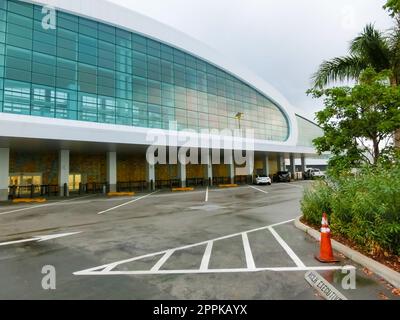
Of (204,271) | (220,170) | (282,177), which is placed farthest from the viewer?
(220,170)

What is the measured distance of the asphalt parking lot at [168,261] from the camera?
4008 millimetres

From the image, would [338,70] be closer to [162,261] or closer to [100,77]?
[162,261]

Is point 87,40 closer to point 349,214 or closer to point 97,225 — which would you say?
point 97,225

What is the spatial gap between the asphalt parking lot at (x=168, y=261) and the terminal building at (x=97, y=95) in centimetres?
1274

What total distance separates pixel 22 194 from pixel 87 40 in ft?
51.9

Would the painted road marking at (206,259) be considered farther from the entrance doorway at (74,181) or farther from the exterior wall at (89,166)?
the exterior wall at (89,166)

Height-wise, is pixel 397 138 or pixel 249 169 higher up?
pixel 397 138

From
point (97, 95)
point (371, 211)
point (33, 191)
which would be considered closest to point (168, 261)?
point (371, 211)

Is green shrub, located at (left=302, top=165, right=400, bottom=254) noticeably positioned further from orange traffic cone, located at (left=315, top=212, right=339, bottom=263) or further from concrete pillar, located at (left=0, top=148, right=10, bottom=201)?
concrete pillar, located at (left=0, top=148, right=10, bottom=201)

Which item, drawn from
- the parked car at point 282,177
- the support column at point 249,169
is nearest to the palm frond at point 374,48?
the support column at point 249,169

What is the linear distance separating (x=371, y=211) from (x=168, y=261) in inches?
171

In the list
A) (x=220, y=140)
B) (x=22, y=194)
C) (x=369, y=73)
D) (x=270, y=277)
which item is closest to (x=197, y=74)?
(x=220, y=140)

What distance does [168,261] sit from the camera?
213 inches

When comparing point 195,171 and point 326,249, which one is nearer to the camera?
point 326,249
